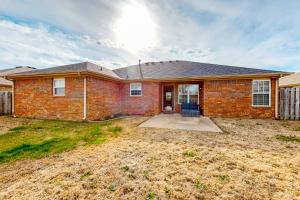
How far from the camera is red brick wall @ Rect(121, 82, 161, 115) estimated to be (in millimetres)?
12078

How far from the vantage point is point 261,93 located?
994 cm

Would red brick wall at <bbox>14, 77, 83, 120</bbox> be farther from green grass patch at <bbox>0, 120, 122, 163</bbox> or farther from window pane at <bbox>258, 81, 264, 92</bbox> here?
window pane at <bbox>258, 81, 264, 92</bbox>

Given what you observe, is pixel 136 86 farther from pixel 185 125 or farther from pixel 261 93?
pixel 261 93

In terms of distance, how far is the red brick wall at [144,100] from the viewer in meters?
12.1

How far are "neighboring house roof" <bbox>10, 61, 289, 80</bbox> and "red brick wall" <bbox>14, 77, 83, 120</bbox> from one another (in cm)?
70

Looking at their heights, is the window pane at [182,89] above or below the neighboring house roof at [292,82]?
below

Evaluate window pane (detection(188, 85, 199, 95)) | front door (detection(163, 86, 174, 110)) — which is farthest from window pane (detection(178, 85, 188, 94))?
front door (detection(163, 86, 174, 110))

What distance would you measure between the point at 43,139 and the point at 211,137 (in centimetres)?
633

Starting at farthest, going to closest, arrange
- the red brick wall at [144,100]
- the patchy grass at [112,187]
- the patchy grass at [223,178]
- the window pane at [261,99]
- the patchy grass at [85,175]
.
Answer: the red brick wall at [144,100], the window pane at [261,99], the patchy grass at [85,175], the patchy grass at [223,178], the patchy grass at [112,187]

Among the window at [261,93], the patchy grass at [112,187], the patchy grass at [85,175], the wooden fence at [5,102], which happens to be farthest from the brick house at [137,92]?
the patchy grass at [112,187]

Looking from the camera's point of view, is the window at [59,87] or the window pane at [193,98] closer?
the window at [59,87]

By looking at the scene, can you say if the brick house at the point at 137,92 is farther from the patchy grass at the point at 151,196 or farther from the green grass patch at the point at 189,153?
the patchy grass at the point at 151,196

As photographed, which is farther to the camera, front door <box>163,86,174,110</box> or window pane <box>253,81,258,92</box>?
front door <box>163,86,174,110</box>

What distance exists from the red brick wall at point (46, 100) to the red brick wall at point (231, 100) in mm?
8613
